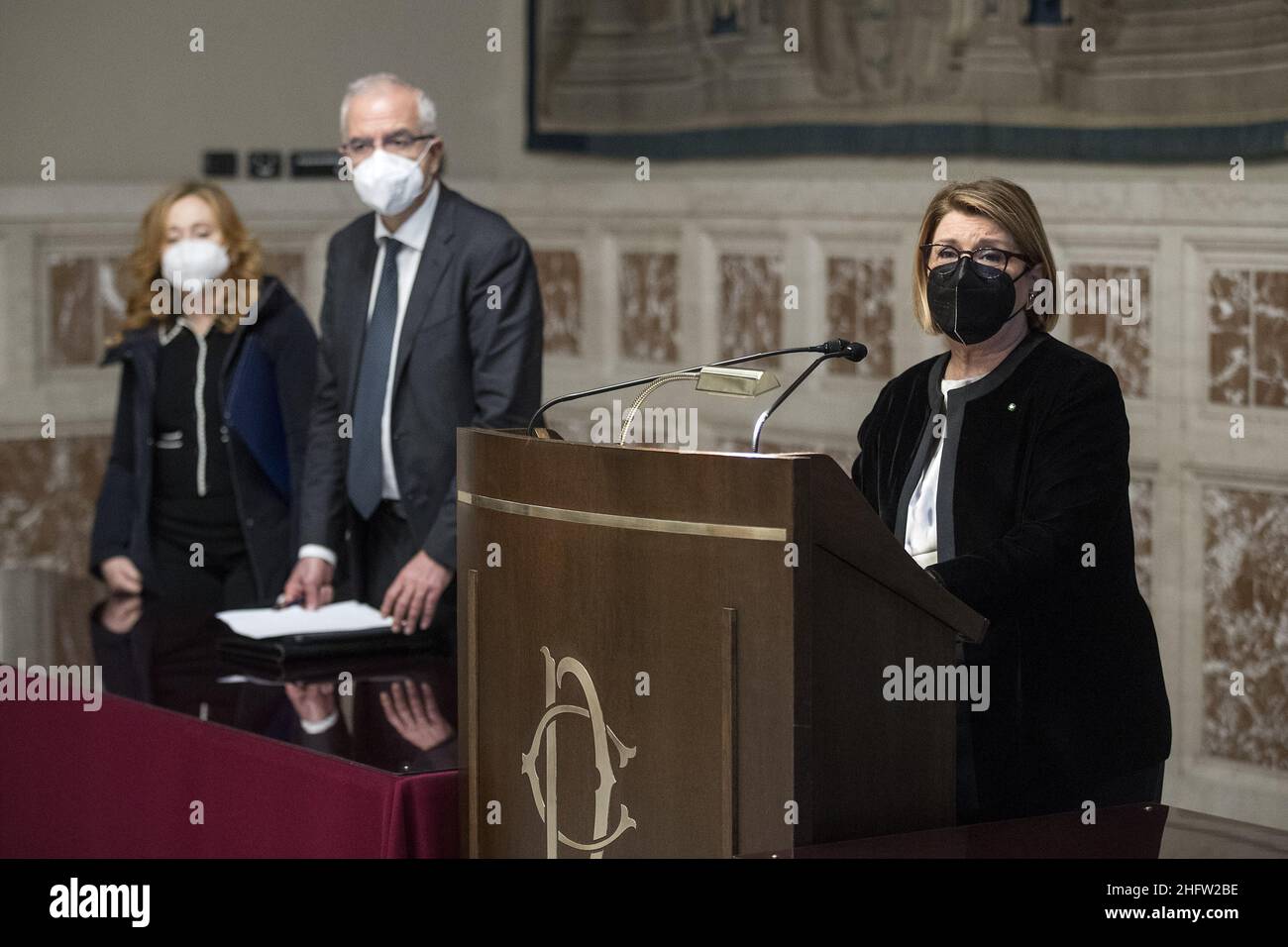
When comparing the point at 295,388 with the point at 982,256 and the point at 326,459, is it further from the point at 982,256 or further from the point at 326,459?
the point at 982,256

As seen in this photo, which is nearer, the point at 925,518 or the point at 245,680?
the point at 925,518

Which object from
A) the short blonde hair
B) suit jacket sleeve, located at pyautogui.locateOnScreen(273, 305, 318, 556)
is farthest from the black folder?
the short blonde hair

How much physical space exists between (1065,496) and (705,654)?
0.82 metres

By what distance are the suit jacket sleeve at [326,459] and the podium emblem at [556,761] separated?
1.60 metres

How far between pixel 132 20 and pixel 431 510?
3436 mm

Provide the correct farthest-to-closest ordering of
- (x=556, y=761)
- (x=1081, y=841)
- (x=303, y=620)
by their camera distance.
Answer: (x=303, y=620) < (x=556, y=761) < (x=1081, y=841)

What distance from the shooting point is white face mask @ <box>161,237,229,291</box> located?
187 inches

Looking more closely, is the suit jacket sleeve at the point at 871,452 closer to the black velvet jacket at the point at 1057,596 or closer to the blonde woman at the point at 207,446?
the black velvet jacket at the point at 1057,596

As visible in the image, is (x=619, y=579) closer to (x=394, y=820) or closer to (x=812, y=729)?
(x=812, y=729)

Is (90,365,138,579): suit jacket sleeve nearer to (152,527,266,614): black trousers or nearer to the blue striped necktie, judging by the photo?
(152,527,266,614): black trousers

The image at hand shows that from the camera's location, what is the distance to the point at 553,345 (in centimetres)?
725

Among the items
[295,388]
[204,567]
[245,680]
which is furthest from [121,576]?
[245,680]

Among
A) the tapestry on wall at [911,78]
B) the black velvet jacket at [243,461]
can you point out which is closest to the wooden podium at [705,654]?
the black velvet jacket at [243,461]

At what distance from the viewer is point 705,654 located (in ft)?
7.64
